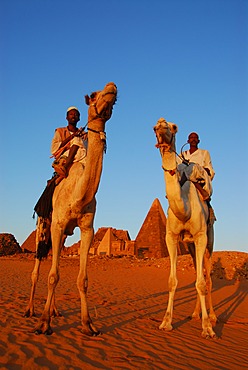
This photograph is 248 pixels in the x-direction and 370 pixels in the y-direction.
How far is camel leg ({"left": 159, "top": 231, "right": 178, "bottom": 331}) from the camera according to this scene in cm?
696

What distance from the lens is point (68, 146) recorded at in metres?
6.97

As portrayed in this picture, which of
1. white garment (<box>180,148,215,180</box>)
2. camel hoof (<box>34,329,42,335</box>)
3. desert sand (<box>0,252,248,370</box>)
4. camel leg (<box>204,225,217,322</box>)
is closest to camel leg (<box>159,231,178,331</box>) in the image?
desert sand (<box>0,252,248,370</box>)

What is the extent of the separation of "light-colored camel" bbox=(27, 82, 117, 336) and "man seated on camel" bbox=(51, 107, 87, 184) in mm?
132

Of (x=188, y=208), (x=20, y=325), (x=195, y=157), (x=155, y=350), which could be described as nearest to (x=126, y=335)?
(x=155, y=350)

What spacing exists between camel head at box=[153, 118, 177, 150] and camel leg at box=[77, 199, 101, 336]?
4.82ft

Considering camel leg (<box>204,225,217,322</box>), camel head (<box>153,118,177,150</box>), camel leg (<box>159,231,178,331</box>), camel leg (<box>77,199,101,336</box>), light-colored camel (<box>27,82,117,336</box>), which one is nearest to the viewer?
light-colored camel (<box>27,82,117,336</box>)

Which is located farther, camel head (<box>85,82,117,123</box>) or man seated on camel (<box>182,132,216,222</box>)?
man seated on camel (<box>182,132,216,222</box>)

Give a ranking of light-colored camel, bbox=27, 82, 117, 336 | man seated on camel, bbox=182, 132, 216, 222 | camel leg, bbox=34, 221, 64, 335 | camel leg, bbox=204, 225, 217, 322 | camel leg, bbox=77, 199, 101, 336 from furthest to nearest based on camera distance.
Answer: man seated on camel, bbox=182, 132, 216, 222, camel leg, bbox=204, 225, 217, 322, camel leg, bbox=77, 199, 101, 336, camel leg, bbox=34, 221, 64, 335, light-colored camel, bbox=27, 82, 117, 336

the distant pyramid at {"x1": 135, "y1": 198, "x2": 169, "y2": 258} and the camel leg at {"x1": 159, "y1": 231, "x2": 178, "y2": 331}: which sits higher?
the distant pyramid at {"x1": 135, "y1": 198, "x2": 169, "y2": 258}

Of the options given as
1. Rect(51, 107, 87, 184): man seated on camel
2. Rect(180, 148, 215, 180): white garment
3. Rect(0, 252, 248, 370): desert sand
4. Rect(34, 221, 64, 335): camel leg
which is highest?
Rect(180, 148, 215, 180): white garment

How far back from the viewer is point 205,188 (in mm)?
8398

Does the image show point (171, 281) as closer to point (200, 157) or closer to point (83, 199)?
point (83, 199)

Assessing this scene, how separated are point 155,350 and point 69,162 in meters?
3.16

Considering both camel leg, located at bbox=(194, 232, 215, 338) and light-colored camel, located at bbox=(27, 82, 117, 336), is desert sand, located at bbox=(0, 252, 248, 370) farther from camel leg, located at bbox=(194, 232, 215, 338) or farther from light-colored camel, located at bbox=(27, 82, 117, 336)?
light-colored camel, located at bbox=(27, 82, 117, 336)
